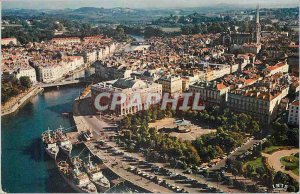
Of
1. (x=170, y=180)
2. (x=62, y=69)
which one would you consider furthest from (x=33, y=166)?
(x=62, y=69)

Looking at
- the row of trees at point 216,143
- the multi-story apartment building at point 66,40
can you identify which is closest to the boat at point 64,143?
the row of trees at point 216,143

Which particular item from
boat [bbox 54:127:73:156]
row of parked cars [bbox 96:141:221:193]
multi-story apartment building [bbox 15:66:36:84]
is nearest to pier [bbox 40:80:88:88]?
multi-story apartment building [bbox 15:66:36:84]

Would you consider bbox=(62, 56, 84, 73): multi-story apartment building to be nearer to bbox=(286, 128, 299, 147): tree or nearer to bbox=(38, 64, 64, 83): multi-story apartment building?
bbox=(38, 64, 64, 83): multi-story apartment building

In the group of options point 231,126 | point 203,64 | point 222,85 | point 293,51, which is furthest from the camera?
point 293,51

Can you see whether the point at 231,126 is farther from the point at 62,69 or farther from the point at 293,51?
the point at 62,69

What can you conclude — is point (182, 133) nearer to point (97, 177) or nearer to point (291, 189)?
point (97, 177)

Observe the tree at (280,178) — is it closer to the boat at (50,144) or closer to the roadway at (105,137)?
the roadway at (105,137)
